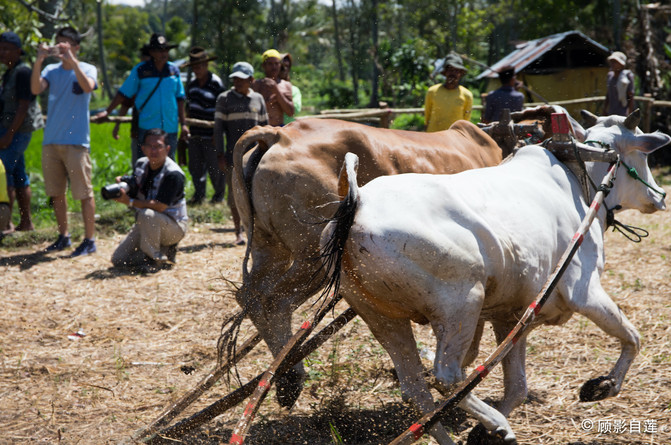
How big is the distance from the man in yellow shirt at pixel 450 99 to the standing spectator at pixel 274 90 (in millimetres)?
1500

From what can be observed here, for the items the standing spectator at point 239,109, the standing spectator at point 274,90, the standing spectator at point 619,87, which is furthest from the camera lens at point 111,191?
the standing spectator at point 619,87

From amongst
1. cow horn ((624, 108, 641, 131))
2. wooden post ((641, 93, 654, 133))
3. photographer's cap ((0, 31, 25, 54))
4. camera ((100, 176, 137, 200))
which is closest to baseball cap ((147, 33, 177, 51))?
photographer's cap ((0, 31, 25, 54))

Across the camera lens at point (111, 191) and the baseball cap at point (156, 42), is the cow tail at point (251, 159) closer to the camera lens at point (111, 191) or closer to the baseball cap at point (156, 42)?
the camera lens at point (111, 191)

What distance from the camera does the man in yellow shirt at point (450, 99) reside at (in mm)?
7105

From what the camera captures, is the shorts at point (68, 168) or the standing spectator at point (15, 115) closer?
the shorts at point (68, 168)

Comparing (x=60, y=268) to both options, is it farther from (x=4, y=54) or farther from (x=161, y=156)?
(x=4, y=54)

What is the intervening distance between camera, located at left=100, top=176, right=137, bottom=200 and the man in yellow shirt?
3.03 m

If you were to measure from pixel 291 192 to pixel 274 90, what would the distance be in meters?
3.70

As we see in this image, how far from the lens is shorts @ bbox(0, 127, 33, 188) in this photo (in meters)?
7.45

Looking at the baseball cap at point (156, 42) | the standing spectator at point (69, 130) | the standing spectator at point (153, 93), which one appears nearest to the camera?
the standing spectator at point (69, 130)

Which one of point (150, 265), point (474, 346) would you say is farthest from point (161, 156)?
point (474, 346)

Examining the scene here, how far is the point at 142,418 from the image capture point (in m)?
3.73

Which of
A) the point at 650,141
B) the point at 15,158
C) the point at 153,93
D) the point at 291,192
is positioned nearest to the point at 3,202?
the point at 15,158

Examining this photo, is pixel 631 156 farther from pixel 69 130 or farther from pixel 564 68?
pixel 564 68
